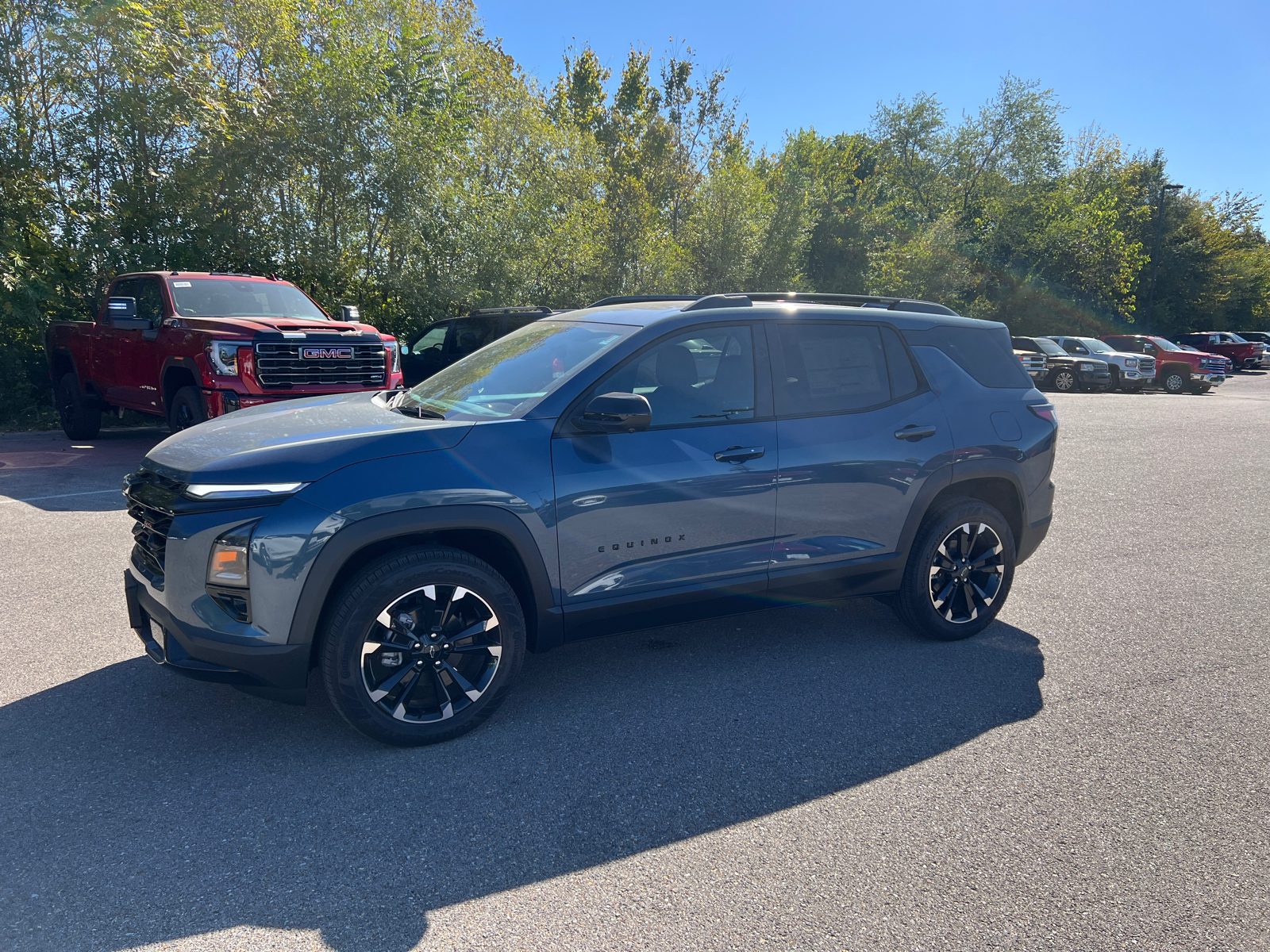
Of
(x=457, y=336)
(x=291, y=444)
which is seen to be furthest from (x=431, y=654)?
(x=457, y=336)

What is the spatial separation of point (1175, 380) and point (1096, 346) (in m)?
2.99

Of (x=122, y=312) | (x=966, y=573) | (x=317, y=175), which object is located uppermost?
(x=317, y=175)

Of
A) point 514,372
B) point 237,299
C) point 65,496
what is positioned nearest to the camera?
point 514,372

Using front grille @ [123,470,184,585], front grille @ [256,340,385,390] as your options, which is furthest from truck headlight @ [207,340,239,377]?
front grille @ [123,470,184,585]

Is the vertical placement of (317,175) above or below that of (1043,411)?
above

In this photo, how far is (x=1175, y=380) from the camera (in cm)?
2719

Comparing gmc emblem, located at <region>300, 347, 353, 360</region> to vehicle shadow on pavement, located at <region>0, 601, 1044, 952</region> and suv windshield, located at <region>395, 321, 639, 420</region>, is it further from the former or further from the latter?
vehicle shadow on pavement, located at <region>0, 601, 1044, 952</region>

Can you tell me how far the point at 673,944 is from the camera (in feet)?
7.73

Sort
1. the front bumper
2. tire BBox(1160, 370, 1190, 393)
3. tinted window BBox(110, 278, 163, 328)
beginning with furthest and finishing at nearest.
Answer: tire BBox(1160, 370, 1190, 393)
tinted window BBox(110, 278, 163, 328)
the front bumper

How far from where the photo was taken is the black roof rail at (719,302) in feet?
13.5

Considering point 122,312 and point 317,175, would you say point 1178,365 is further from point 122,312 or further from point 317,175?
point 122,312

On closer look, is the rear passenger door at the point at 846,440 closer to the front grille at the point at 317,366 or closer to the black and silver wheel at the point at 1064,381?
the front grille at the point at 317,366

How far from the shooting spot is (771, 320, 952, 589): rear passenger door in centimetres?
405

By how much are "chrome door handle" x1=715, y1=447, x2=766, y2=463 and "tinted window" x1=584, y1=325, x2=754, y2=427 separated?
0.15 m
